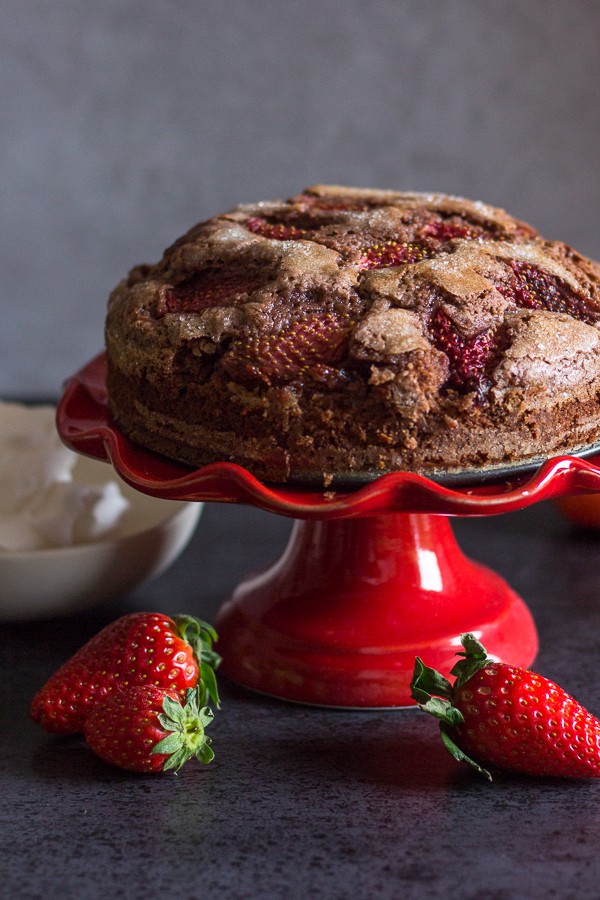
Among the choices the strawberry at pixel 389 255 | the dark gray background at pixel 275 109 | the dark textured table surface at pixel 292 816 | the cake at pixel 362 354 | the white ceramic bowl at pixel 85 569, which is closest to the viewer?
the dark textured table surface at pixel 292 816

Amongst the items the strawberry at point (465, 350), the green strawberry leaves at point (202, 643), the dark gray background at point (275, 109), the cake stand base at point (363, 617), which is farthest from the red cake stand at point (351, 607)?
the dark gray background at point (275, 109)

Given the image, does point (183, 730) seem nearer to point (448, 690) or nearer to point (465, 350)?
point (448, 690)

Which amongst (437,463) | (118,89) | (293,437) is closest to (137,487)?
(293,437)

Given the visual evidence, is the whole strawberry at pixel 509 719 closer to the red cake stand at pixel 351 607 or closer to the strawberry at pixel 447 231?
the red cake stand at pixel 351 607

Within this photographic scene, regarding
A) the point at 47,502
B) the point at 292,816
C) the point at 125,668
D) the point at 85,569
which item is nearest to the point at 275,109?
the point at 47,502

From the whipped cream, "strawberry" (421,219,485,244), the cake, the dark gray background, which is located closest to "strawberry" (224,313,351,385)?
the cake

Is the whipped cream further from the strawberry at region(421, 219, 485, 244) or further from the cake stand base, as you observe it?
the strawberry at region(421, 219, 485, 244)

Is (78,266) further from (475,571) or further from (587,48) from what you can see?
(475,571)
